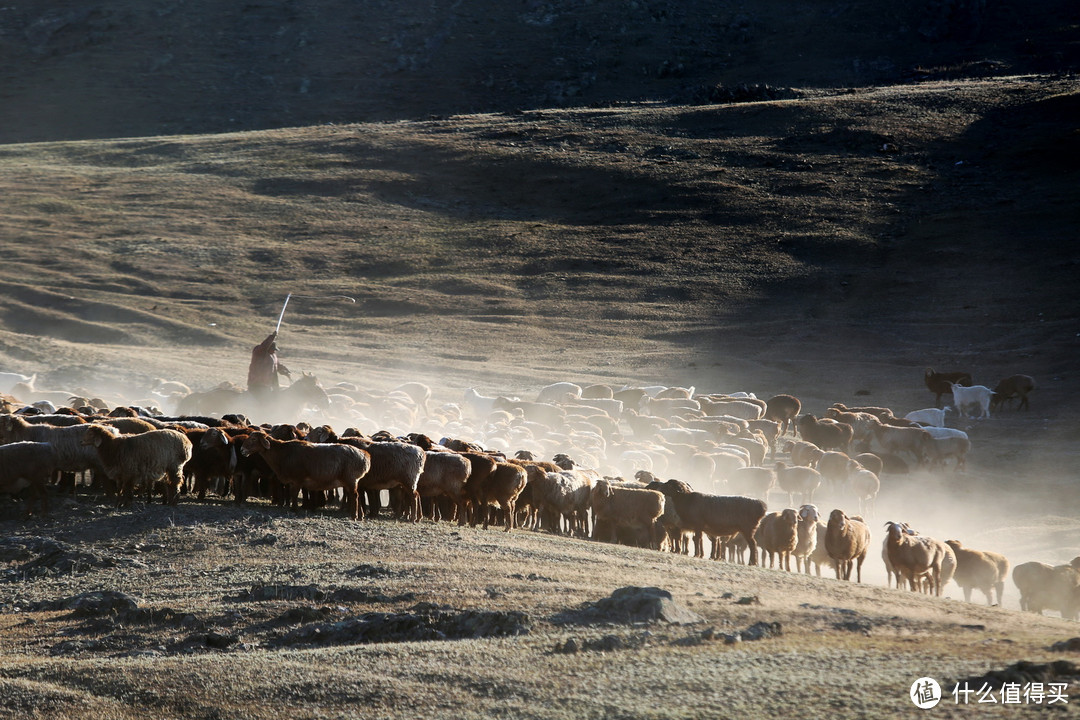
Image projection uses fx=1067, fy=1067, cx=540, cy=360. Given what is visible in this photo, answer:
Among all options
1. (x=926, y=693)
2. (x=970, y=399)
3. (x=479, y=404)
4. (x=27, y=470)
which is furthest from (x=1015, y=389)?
(x=27, y=470)

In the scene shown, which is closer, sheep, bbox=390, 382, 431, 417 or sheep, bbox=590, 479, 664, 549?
sheep, bbox=590, 479, 664, 549

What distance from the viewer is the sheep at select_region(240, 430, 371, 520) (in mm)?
13984

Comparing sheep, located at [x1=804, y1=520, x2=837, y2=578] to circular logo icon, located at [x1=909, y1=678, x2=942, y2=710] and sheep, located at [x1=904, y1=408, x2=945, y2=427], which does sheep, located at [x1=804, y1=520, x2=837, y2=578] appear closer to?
circular logo icon, located at [x1=909, y1=678, x2=942, y2=710]

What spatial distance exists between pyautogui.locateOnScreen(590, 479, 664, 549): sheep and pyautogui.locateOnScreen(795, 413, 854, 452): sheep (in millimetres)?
12286

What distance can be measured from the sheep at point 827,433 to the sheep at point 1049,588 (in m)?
10.8

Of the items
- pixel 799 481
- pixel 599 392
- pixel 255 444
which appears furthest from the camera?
pixel 599 392

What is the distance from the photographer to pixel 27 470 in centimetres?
1356

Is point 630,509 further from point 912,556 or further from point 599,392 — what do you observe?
point 599,392

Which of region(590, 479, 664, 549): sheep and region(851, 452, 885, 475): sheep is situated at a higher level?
region(851, 452, 885, 475): sheep

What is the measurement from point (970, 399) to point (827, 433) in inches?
315

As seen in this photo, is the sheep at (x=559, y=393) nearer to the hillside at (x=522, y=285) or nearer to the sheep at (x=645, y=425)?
the sheep at (x=645, y=425)

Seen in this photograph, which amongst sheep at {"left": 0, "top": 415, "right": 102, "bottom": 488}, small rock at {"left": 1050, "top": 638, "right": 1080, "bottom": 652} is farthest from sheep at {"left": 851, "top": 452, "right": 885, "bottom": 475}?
sheep at {"left": 0, "top": 415, "right": 102, "bottom": 488}

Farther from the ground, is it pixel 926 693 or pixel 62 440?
pixel 62 440

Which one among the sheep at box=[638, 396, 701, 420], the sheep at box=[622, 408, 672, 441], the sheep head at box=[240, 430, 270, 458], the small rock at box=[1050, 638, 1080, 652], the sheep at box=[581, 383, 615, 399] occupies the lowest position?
the small rock at box=[1050, 638, 1080, 652]
